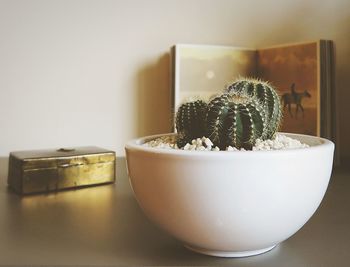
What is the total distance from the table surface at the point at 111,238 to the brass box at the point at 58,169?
0.11 feet

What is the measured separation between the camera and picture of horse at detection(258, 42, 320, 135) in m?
0.81

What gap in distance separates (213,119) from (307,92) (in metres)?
0.49

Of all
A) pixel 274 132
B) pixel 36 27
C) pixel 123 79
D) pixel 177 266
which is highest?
pixel 36 27

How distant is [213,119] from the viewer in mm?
393

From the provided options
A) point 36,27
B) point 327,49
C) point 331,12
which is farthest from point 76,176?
point 331,12

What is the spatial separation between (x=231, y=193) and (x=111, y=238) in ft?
0.50

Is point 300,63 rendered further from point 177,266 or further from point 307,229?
point 177,266

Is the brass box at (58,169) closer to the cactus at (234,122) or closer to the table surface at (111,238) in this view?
the table surface at (111,238)

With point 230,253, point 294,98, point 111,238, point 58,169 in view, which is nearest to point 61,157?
point 58,169

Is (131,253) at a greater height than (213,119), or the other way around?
(213,119)

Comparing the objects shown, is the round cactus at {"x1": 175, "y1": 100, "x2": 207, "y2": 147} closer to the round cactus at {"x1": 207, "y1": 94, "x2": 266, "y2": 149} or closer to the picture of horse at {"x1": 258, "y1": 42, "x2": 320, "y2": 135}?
the round cactus at {"x1": 207, "y1": 94, "x2": 266, "y2": 149}

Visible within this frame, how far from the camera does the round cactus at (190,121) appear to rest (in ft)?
1.43

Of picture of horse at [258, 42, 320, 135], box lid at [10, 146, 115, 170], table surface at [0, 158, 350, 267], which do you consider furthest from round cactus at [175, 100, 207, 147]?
picture of horse at [258, 42, 320, 135]

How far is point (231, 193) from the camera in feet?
1.10
